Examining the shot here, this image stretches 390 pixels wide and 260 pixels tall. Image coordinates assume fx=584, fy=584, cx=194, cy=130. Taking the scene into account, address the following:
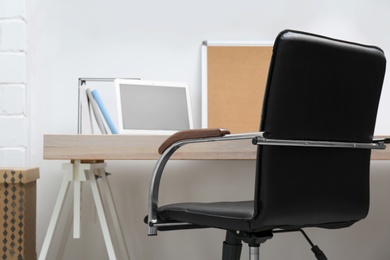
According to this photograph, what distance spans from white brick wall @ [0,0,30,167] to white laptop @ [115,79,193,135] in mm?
476

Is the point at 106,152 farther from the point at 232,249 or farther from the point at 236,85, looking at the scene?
the point at 236,85

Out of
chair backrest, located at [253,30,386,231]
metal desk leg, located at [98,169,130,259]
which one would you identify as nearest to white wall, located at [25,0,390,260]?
metal desk leg, located at [98,169,130,259]

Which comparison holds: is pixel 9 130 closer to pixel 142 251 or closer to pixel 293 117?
pixel 142 251

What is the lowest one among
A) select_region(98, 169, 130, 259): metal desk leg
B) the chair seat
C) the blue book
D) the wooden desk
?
select_region(98, 169, 130, 259): metal desk leg

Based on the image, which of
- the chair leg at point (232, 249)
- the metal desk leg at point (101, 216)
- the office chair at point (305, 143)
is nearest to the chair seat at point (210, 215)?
the office chair at point (305, 143)

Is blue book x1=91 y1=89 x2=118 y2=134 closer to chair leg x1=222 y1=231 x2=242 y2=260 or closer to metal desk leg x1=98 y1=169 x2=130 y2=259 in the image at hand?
metal desk leg x1=98 y1=169 x2=130 y2=259

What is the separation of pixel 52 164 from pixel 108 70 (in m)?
0.55

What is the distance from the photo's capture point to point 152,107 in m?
2.73

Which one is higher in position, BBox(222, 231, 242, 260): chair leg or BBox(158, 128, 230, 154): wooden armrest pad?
BBox(158, 128, 230, 154): wooden armrest pad

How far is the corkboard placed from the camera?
2.88m

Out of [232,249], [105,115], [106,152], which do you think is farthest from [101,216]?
[232,249]

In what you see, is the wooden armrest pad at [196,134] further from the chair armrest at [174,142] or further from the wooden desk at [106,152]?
the wooden desk at [106,152]

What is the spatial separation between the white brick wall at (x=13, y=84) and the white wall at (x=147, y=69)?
98 mm

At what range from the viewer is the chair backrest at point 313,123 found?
154 centimetres
